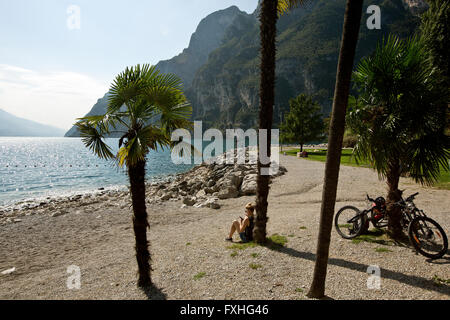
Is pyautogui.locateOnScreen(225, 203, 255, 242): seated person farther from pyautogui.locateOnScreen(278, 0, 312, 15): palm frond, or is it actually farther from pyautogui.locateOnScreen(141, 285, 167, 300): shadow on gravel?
pyautogui.locateOnScreen(278, 0, 312, 15): palm frond

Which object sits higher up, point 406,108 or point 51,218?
point 406,108

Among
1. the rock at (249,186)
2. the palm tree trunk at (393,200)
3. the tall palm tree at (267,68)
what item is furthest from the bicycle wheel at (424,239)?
the rock at (249,186)

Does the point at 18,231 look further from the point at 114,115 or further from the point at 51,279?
the point at 114,115

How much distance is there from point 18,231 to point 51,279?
1020cm

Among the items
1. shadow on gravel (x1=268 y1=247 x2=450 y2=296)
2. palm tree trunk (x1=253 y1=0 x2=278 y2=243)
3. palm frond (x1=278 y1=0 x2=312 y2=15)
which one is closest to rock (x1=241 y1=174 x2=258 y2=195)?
palm tree trunk (x1=253 y1=0 x2=278 y2=243)

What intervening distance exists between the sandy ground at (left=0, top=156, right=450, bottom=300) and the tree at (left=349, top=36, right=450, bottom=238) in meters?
2.50

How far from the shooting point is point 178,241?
9.19 meters

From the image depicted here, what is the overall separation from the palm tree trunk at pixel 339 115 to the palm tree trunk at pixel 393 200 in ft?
12.0

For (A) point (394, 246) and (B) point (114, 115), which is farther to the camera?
(A) point (394, 246)

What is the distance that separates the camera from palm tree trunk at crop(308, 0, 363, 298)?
3.81 meters

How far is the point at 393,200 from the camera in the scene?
6727mm
